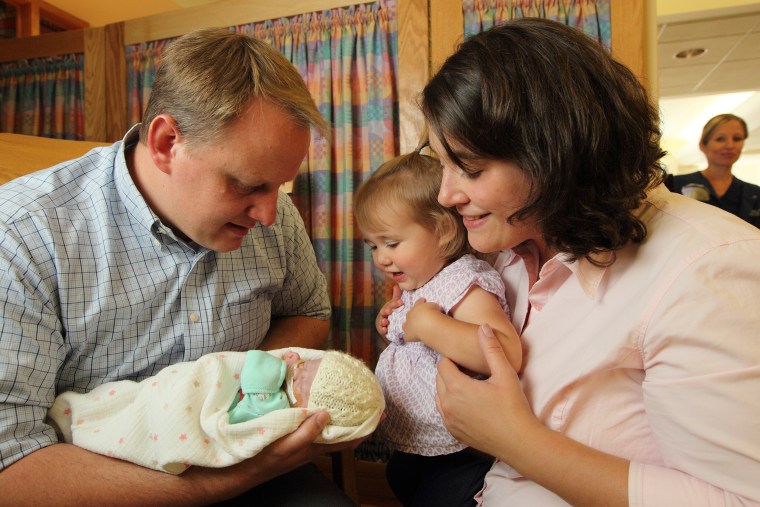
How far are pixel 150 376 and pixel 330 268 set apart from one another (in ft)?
3.94

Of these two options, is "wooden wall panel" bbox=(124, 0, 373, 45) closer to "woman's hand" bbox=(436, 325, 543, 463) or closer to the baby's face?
the baby's face

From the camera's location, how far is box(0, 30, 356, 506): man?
92 centimetres

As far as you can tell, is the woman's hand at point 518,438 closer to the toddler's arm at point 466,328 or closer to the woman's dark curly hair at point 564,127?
the toddler's arm at point 466,328

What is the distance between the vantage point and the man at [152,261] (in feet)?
3.03

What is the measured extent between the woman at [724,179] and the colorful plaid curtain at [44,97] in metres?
3.61

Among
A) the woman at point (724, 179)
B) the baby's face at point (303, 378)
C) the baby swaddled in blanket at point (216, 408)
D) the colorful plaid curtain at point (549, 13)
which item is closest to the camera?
the baby swaddled in blanket at point (216, 408)

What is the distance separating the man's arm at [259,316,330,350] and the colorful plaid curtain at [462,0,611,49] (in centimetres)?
132

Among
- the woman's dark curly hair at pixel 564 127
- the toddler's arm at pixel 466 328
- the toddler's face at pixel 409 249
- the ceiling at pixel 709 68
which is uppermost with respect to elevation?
the ceiling at pixel 709 68

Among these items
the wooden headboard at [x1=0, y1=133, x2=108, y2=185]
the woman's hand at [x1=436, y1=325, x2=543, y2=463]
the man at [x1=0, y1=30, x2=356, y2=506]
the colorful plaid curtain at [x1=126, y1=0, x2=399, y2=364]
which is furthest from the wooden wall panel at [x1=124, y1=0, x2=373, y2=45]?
the woman's hand at [x1=436, y1=325, x2=543, y2=463]

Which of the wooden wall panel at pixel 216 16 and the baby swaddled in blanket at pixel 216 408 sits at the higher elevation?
the wooden wall panel at pixel 216 16

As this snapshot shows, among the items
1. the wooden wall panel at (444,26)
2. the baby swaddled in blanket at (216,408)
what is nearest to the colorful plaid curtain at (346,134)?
the wooden wall panel at (444,26)

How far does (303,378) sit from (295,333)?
352 millimetres

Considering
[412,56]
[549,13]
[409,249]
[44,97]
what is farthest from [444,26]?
[44,97]

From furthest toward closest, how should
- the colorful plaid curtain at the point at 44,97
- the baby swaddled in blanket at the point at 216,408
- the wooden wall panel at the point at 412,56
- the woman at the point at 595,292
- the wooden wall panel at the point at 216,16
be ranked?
the colorful plaid curtain at the point at 44,97, the wooden wall panel at the point at 216,16, the wooden wall panel at the point at 412,56, the baby swaddled in blanket at the point at 216,408, the woman at the point at 595,292
